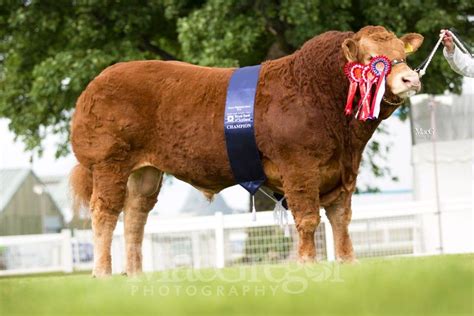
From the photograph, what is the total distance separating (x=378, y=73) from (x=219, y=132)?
1.25 metres

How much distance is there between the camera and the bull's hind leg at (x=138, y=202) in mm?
6762

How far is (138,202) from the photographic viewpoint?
682 centimetres

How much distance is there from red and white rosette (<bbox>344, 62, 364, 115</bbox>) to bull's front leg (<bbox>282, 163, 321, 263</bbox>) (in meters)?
0.52

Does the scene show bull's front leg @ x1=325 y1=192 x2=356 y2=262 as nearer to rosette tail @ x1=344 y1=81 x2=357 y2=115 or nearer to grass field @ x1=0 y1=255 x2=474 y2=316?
rosette tail @ x1=344 y1=81 x2=357 y2=115

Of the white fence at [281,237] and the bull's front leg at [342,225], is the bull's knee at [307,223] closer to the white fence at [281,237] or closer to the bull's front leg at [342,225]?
the bull's front leg at [342,225]

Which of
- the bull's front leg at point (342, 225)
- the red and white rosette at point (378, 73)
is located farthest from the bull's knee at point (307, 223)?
the red and white rosette at point (378, 73)

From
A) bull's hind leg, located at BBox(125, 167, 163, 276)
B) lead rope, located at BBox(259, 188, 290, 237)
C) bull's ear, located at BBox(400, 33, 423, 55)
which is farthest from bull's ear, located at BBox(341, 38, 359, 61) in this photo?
bull's hind leg, located at BBox(125, 167, 163, 276)

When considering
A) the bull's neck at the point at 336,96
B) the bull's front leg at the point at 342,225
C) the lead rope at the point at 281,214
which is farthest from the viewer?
the lead rope at the point at 281,214

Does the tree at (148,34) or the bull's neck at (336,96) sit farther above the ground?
the tree at (148,34)

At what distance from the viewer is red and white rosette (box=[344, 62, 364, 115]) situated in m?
5.79

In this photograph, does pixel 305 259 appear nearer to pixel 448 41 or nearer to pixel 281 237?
pixel 448 41

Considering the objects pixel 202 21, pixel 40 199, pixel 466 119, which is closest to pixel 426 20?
pixel 466 119

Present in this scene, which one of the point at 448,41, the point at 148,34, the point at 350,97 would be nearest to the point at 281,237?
the point at 148,34

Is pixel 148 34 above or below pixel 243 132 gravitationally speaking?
above
